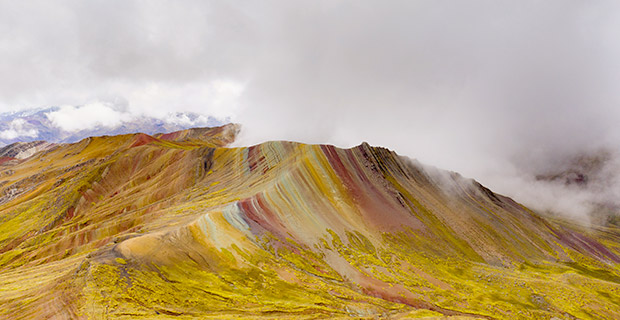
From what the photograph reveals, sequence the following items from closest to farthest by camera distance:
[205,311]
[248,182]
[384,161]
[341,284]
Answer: [205,311] → [341,284] → [248,182] → [384,161]

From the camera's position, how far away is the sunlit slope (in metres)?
35.5

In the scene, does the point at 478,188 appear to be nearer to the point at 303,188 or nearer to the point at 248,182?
the point at 303,188

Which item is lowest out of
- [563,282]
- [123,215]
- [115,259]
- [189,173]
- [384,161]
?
[563,282]

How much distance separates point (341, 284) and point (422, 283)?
60.9 ft

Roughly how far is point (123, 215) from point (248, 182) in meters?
35.1

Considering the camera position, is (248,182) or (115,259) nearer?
(115,259)

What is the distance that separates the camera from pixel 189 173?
315ft

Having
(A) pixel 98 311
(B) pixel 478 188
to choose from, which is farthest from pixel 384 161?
(A) pixel 98 311

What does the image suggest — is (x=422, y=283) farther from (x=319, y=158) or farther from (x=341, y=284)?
(x=319, y=158)

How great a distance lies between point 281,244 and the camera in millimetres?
55844

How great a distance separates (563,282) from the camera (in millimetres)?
70125

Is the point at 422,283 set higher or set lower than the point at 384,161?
lower

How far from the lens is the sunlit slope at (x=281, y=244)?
3553 centimetres

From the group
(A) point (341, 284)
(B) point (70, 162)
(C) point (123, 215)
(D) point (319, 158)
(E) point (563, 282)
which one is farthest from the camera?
(B) point (70, 162)
